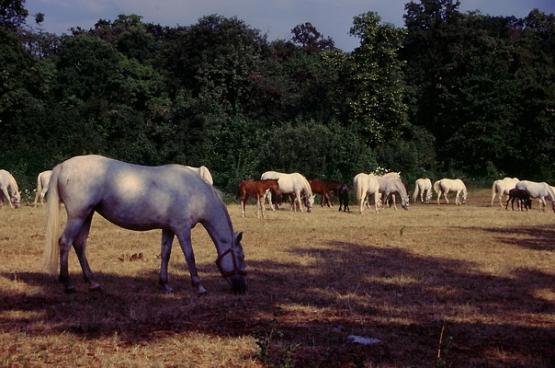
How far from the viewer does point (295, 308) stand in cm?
895

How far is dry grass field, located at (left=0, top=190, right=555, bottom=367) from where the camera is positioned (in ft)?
21.2

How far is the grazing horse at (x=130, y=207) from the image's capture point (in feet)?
32.7

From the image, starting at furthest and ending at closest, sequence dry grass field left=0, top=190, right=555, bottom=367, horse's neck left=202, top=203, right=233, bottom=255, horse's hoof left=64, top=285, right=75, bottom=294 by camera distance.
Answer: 1. horse's neck left=202, top=203, right=233, bottom=255
2. horse's hoof left=64, top=285, right=75, bottom=294
3. dry grass field left=0, top=190, right=555, bottom=367

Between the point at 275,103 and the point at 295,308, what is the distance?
52.9 m

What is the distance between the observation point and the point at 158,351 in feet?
21.4

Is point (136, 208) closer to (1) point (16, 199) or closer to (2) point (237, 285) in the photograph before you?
(2) point (237, 285)

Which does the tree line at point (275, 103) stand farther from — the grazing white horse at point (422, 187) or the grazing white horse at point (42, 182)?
the grazing white horse at point (42, 182)

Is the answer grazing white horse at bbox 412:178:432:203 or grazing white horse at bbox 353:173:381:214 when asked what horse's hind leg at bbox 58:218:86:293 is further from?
grazing white horse at bbox 412:178:432:203

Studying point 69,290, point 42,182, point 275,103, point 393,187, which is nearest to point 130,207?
point 69,290

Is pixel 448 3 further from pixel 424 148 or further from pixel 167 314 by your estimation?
pixel 167 314

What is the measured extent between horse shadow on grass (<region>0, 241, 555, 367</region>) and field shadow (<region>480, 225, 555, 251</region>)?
15.8ft

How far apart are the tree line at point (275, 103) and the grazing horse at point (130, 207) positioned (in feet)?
99.0

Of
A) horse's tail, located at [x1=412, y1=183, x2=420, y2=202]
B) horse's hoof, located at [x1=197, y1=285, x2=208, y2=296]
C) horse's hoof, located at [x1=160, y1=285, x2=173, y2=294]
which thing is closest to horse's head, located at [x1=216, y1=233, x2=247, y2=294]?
horse's hoof, located at [x1=197, y1=285, x2=208, y2=296]

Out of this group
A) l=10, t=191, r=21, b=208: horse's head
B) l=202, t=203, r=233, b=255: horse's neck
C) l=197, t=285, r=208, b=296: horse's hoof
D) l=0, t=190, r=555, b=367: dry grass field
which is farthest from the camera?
l=10, t=191, r=21, b=208: horse's head
